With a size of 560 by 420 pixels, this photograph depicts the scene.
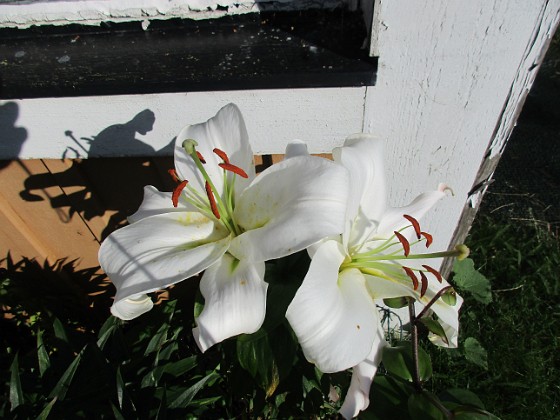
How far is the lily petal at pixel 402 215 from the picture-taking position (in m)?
0.81

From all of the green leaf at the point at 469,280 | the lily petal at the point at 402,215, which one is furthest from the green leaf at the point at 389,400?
the green leaf at the point at 469,280

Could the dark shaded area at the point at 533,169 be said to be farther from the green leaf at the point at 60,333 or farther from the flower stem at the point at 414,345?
the green leaf at the point at 60,333

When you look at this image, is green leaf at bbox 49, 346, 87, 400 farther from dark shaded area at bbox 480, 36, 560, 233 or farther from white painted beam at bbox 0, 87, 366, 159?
dark shaded area at bbox 480, 36, 560, 233

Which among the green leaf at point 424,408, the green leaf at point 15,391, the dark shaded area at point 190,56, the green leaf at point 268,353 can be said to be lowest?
the green leaf at point 15,391

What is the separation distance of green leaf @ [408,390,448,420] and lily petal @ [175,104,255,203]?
427mm

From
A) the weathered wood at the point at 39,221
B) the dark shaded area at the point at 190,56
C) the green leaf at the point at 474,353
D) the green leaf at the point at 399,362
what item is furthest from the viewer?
the green leaf at the point at 474,353

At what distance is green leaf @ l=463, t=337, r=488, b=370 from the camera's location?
1405mm

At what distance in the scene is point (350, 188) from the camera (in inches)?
26.2

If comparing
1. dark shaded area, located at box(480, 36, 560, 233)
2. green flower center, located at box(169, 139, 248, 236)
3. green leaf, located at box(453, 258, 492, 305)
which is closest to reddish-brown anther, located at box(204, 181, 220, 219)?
green flower center, located at box(169, 139, 248, 236)

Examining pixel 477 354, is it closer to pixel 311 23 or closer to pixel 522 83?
pixel 522 83

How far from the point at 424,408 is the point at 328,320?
0.94 feet

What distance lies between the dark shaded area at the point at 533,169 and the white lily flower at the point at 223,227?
1448 mm

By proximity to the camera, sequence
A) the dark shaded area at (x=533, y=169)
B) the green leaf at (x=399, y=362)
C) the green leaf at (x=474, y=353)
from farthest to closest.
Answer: the dark shaded area at (x=533, y=169) → the green leaf at (x=474, y=353) → the green leaf at (x=399, y=362)

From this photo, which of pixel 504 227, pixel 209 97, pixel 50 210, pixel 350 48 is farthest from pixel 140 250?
pixel 504 227
